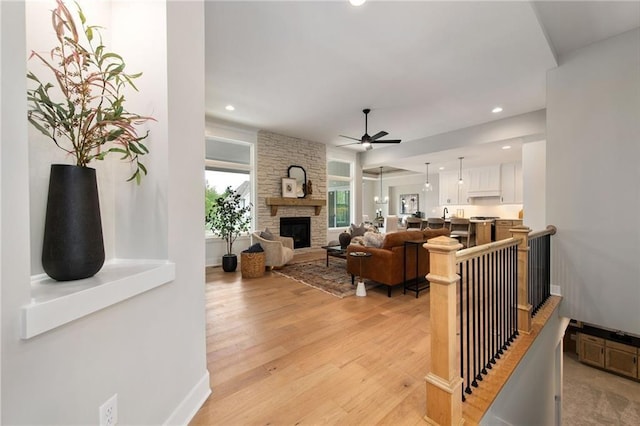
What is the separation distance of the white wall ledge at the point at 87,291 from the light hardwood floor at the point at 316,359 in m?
0.92

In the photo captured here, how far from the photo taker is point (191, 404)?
1483 mm

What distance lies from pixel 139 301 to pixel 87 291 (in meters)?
0.28

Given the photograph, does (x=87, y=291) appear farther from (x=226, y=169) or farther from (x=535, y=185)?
(x=535, y=185)

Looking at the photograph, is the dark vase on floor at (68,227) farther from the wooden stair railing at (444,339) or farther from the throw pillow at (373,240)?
the throw pillow at (373,240)

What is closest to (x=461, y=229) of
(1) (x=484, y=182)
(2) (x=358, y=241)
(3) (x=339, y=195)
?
(1) (x=484, y=182)

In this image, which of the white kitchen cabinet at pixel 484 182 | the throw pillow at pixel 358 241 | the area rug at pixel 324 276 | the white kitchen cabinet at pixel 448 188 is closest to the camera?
the area rug at pixel 324 276

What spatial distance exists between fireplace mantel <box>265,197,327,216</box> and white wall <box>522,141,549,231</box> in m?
4.39

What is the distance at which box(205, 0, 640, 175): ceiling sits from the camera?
243 cm

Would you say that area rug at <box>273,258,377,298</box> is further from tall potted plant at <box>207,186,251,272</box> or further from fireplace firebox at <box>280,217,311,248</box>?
fireplace firebox at <box>280,217,311,248</box>

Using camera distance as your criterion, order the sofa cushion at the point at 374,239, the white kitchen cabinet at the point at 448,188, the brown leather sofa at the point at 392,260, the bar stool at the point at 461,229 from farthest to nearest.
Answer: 1. the white kitchen cabinet at the point at 448,188
2. the bar stool at the point at 461,229
3. the sofa cushion at the point at 374,239
4. the brown leather sofa at the point at 392,260

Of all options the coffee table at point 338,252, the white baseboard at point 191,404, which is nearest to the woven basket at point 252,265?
the coffee table at point 338,252

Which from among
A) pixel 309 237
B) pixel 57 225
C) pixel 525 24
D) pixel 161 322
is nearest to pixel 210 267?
pixel 309 237

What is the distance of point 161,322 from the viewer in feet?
4.18

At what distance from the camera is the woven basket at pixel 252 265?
4445mm
